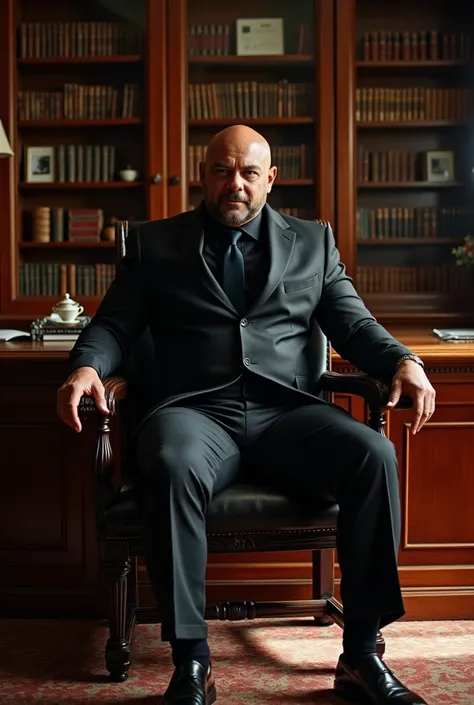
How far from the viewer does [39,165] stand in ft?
11.6

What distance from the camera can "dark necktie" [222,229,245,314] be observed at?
240 centimetres

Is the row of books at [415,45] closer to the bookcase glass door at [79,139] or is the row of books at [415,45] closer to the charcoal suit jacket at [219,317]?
the bookcase glass door at [79,139]

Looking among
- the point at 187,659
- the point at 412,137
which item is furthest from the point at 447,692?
the point at 412,137

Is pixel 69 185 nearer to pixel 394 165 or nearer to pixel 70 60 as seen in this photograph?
pixel 70 60

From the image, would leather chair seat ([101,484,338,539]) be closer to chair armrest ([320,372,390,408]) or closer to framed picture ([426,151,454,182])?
chair armrest ([320,372,390,408])

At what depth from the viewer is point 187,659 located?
1.97m

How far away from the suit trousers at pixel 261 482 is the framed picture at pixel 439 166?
1.56 meters

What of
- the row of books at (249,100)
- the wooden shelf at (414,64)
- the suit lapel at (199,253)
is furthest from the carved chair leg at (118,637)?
the wooden shelf at (414,64)

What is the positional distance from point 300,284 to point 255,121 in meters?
1.28

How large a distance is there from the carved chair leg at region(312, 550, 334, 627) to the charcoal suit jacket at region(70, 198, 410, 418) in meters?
0.52

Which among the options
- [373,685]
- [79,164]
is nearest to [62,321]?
[79,164]

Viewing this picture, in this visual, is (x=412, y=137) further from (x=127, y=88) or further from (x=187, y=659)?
(x=187, y=659)

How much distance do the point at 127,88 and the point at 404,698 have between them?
2.43 m

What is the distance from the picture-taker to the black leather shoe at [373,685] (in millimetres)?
1972
